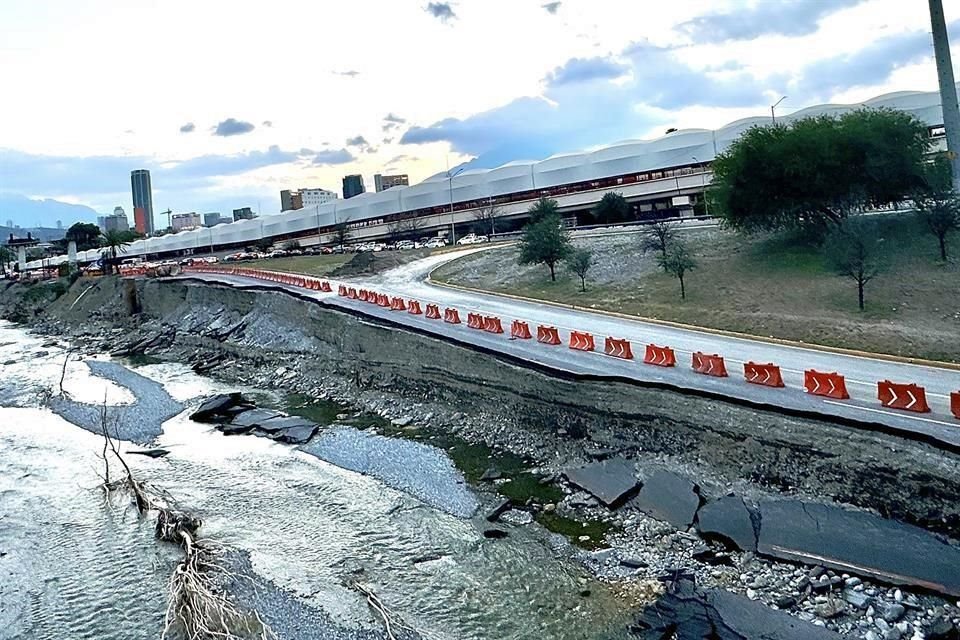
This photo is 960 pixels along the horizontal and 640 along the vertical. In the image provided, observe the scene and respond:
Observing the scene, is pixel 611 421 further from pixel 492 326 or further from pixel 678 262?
pixel 678 262

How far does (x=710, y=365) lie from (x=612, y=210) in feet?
216

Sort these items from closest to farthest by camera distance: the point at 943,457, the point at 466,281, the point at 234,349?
the point at 943,457 < the point at 234,349 < the point at 466,281

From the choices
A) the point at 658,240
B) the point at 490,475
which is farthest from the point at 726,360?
the point at 658,240

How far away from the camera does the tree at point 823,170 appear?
39750mm

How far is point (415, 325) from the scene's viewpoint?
33812 mm

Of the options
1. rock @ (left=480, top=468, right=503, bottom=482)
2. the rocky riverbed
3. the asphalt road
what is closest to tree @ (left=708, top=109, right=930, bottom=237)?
the asphalt road

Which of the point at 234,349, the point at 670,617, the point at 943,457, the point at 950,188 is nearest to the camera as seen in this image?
the point at 670,617

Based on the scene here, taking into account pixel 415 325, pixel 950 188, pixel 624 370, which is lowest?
pixel 624 370

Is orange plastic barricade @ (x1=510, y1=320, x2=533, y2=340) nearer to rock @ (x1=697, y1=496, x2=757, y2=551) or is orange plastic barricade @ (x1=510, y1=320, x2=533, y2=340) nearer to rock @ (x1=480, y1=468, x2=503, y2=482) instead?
rock @ (x1=480, y1=468, x2=503, y2=482)

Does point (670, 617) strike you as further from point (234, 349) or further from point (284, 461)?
point (234, 349)

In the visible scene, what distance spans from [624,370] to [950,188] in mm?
29411

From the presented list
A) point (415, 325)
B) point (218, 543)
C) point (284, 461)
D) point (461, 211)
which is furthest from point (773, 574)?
point (461, 211)

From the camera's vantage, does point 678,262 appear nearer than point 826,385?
No

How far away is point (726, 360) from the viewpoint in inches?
958
